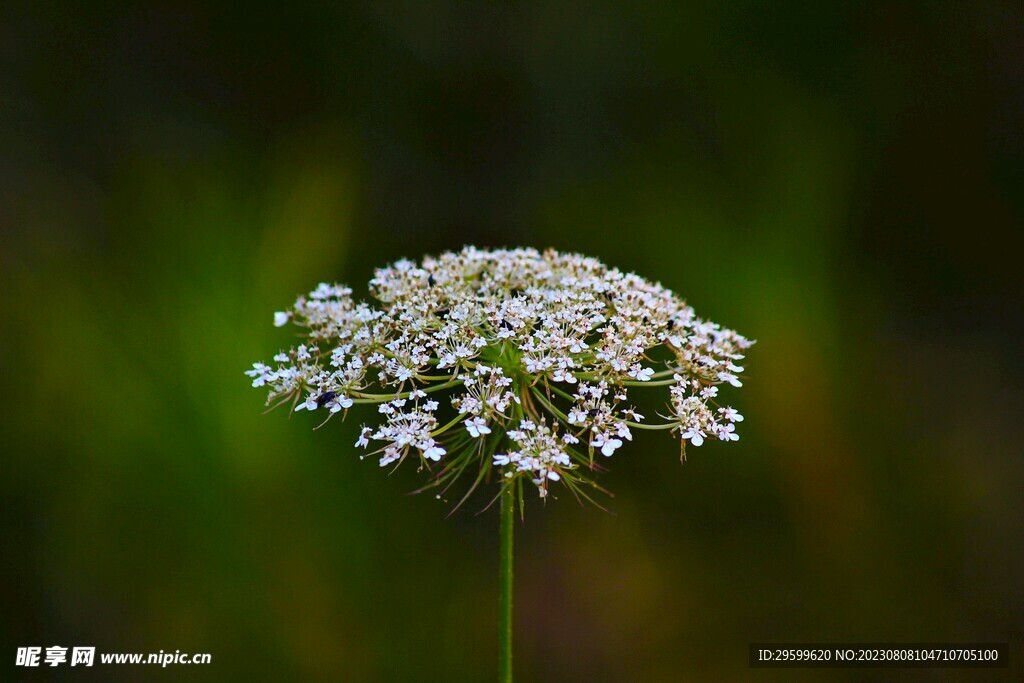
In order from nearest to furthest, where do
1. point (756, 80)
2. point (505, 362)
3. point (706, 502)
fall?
point (505, 362) → point (706, 502) → point (756, 80)

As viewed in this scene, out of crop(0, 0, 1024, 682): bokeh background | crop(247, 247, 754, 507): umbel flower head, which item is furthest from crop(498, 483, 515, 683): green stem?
crop(0, 0, 1024, 682): bokeh background

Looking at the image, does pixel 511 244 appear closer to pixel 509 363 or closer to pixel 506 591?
pixel 509 363

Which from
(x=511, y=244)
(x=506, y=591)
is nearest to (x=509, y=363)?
(x=506, y=591)

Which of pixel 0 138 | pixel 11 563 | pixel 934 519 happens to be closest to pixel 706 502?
pixel 934 519

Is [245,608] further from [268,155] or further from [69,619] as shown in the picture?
[268,155]

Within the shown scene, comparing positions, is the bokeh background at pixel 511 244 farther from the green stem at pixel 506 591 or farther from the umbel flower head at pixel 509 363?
the green stem at pixel 506 591

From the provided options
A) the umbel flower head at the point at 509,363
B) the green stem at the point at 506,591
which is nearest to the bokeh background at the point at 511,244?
the umbel flower head at the point at 509,363
